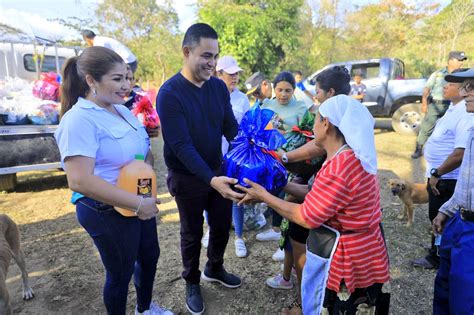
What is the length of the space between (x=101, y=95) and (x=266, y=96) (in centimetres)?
318

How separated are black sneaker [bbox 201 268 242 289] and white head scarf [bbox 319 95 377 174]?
2029 millimetres

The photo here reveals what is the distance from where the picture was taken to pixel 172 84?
2436mm

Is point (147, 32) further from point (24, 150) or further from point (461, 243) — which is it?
point (461, 243)

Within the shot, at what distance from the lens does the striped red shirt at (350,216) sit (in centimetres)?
169

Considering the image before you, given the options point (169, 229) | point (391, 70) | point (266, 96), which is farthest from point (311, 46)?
point (169, 229)

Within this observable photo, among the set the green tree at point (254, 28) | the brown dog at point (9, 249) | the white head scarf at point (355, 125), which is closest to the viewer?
the white head scarf at point (355, 125)

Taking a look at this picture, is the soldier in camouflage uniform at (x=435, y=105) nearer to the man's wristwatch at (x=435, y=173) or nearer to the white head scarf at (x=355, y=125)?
the man's wristwatch at (x=435, y=173)

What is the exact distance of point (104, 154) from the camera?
1878 millimetres

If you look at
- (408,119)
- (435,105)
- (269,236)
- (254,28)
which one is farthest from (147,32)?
(269,236)

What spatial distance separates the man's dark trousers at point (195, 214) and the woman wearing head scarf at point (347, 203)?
2.64ft

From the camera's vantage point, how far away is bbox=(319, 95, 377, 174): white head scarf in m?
1.62

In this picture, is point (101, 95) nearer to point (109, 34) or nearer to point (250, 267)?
point (250, 267)

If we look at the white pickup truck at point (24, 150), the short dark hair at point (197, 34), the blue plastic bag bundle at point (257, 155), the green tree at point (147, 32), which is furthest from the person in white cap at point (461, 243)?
the green tree at point (147, 32)

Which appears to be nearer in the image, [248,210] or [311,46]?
[248,210]
